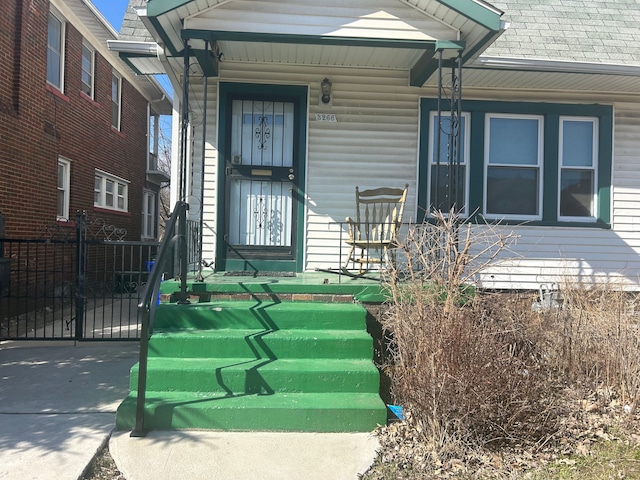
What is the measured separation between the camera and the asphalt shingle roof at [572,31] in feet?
19.4

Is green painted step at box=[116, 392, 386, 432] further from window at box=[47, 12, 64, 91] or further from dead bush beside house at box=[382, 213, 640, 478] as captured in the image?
window at box=[47, 12, 64, 91]

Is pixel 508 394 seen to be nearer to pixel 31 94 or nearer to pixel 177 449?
pixel 177 449

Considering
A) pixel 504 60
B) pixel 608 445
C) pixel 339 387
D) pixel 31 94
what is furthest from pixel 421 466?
pixel 31 94

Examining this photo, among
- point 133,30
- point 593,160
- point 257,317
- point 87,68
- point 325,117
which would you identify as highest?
point 87,68

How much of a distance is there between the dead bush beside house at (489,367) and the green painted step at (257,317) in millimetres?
561

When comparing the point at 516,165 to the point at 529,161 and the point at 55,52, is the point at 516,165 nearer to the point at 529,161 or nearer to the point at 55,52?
the point at 529,161

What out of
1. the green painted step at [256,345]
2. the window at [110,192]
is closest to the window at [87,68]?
the window at [110,192]

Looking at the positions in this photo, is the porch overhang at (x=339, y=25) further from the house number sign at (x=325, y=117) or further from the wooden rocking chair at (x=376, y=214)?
the wooden rocking chair at (x=376, y=214)

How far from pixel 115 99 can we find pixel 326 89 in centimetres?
826

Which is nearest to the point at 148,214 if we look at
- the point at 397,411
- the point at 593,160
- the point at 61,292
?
the point at 61,292

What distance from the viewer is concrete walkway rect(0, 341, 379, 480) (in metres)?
2.90

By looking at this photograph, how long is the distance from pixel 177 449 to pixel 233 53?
4704 millimetres

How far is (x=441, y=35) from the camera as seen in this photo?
5.04 m

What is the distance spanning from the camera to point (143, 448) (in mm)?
3150
